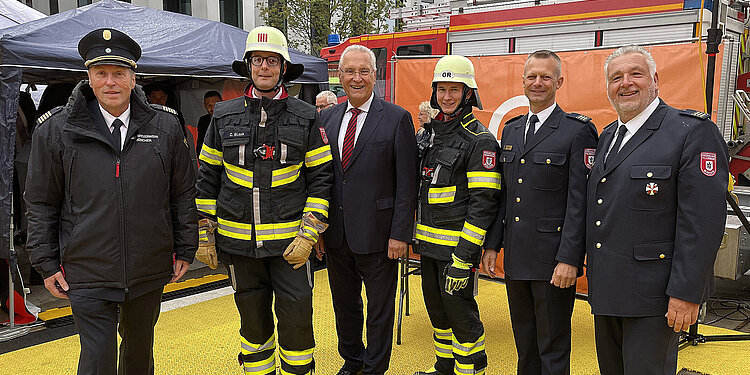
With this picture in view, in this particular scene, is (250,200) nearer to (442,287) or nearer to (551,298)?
(442,287)

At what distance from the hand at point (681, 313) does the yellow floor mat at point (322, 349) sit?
185 cm

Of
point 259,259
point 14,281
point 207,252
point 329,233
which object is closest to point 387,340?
point 329,233

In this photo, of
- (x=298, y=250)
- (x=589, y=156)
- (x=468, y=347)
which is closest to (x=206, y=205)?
(x=298, y=250)

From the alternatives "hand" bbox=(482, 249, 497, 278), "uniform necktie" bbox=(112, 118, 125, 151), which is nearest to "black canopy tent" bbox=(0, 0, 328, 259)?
"uniform necktie" bbox=(112, 118, 125, 151)

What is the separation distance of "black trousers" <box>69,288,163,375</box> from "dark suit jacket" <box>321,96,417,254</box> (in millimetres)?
1200

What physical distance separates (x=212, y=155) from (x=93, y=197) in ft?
2.46

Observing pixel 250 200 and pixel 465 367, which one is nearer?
pixel 250 200

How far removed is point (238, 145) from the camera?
127 inches

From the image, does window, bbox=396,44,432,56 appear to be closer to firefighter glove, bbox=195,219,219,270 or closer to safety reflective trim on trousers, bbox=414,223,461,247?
safety reflective trim on trousers, bbox=414,223,461,247

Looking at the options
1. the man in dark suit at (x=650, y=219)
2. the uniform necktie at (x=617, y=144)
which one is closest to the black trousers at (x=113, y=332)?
the man in dark suit at (x=650, y=219)

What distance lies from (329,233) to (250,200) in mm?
669

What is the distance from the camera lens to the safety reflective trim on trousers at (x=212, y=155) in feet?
11.0

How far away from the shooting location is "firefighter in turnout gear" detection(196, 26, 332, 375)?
324cm

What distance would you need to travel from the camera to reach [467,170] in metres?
3.39
